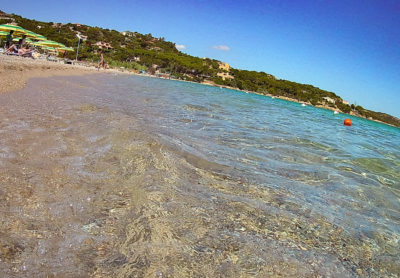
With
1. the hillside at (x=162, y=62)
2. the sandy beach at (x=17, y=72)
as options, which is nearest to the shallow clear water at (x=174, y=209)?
the sandy beach at (x=17, y=72)

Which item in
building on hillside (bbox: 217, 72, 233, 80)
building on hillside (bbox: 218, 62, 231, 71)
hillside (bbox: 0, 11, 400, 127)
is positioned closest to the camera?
hillside (bbox: 0, 11, 400, 127)

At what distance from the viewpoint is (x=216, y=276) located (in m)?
1.64

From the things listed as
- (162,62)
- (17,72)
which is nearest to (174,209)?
(17,72)

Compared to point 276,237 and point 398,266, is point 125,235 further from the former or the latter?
point 398,266

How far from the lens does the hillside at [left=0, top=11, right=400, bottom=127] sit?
212 feet

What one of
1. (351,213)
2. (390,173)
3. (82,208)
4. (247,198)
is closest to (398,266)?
(351,213)

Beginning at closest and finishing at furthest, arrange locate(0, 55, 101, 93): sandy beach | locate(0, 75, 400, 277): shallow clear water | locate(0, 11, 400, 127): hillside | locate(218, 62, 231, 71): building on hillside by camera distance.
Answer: locate(0, 75, 400, 277): shallow clear water → locate(0, 55, 101, 93): sandy beach → locate(0, 11, 400, 127): hillside → locate(218, 62, 231, 71): building on hillside

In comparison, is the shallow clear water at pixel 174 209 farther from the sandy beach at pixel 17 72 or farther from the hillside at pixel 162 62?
the hillside at pixel 162 62

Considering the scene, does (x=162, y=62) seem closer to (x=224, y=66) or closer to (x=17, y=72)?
(x=224, y=66)

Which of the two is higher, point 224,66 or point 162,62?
point 224,66

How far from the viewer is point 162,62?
78688 mm

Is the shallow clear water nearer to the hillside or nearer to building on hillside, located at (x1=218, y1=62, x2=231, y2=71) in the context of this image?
the hillside

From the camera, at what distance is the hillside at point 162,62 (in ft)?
212

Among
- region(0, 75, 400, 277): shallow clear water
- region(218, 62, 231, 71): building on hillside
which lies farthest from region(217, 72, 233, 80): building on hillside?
region(0, 75, 400, 277): shallow clear water
